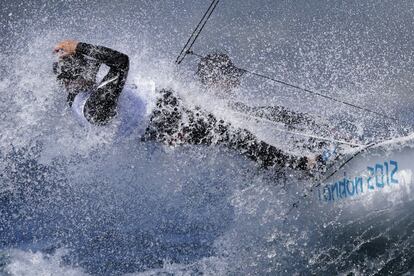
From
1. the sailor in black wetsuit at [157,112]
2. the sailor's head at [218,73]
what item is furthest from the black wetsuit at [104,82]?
the sailor's head at [218,73]

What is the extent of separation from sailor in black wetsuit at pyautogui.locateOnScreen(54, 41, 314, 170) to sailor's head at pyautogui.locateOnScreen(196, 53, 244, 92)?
71 cm

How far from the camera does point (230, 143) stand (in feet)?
12.9

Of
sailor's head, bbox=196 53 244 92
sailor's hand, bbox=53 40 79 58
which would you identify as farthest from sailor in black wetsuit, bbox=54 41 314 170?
sailor's head, bbox=196 53 244 92

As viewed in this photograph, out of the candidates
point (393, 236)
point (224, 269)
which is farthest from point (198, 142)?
point (393, 236)

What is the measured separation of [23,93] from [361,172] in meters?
3.93

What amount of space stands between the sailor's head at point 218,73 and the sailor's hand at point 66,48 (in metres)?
1.64

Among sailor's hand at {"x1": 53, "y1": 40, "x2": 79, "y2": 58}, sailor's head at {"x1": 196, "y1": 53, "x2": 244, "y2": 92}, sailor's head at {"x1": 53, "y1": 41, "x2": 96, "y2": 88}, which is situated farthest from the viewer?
sailor's head at {"x1": 196, "y1": 53, "x2": 244, "y2": 92}

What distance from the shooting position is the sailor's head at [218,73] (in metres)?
4.48

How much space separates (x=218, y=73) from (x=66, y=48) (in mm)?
1888

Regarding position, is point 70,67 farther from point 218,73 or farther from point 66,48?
point 218,73

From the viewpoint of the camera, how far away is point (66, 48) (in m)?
3.24

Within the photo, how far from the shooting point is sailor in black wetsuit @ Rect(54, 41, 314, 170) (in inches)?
130

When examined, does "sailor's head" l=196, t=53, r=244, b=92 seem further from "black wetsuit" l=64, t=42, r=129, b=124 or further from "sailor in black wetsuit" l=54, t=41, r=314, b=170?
"black wetsuit" l=64, t=42, r=129, b=124

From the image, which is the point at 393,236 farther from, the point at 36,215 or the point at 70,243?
the point at 36,215
